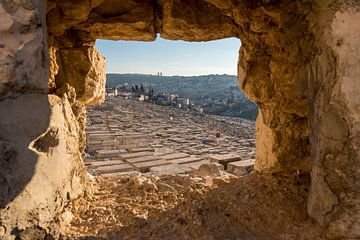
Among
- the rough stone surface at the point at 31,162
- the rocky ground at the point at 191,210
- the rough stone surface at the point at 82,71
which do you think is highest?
the rough stone surface at the point at 82,71

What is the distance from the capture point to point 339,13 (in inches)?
→ 78.1

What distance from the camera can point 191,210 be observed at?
8.34 ft

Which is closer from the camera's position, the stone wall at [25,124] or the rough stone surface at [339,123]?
the stone wall at [25,124]

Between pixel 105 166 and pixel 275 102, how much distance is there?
16.4 feet

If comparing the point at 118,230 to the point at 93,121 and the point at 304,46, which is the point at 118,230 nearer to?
the point at 304,46

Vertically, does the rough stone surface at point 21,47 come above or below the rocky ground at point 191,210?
above

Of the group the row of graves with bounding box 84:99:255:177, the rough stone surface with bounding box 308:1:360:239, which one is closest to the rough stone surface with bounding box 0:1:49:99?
the rough stone surface with bounding box 308:1:360:239

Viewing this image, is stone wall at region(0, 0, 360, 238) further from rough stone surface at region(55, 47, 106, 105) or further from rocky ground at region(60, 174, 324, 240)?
rocky ground at region(60, 174, 324, 240)

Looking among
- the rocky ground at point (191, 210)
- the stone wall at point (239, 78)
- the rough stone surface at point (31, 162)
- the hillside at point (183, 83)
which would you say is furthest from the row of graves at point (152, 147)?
the hillside at point (183, 83)

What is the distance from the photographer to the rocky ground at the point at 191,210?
2227 millimetres

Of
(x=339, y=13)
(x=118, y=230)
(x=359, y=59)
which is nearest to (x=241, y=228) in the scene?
(x=118, y=230)

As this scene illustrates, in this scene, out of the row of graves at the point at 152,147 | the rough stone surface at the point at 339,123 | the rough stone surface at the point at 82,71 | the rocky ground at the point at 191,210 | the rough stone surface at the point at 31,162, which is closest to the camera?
the rough stone surface at the point at 31,162

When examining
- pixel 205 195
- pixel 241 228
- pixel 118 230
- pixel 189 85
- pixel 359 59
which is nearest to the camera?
pixel 359 59

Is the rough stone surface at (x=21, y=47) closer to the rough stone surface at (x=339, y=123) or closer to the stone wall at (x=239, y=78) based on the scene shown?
the stone wall at (x=239, y=78)
